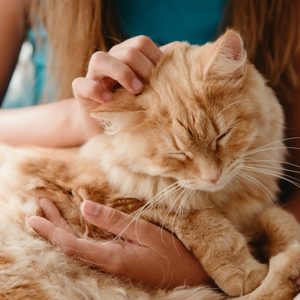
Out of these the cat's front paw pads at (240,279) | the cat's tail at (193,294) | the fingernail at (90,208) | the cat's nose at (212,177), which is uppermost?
the cat's nose at (212,177)

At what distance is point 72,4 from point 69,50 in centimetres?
15

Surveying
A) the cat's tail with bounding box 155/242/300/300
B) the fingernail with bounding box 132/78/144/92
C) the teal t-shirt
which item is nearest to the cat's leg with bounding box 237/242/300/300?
the cat's tail with bounding box 155/242/300/300

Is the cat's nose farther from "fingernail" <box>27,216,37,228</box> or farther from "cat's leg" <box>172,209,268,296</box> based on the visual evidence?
"fingernail" <box>27,216,37,228</box>

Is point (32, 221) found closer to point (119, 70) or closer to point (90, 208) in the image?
point (90, 208)

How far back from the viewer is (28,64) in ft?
6.28

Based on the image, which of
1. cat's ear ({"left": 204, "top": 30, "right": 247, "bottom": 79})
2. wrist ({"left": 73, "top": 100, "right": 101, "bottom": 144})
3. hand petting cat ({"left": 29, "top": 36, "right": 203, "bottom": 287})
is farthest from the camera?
wrist ({"left": 73, "top": 100, "right": 101, "bottom": 144})

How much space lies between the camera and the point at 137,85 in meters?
1.14

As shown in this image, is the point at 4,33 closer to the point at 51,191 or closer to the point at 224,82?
the point at 51,191

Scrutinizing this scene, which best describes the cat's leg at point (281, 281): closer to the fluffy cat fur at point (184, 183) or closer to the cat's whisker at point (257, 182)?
the fluffy cat fur at point (184, 183)

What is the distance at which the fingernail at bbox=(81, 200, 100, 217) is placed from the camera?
1164mm

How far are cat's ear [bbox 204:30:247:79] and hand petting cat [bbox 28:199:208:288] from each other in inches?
15.7

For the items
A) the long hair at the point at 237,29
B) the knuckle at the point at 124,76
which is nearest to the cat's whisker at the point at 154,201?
the knuckle at the point at 124,76

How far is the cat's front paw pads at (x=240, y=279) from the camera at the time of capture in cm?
110

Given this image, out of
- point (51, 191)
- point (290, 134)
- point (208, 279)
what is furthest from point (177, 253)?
point (290, 134)
